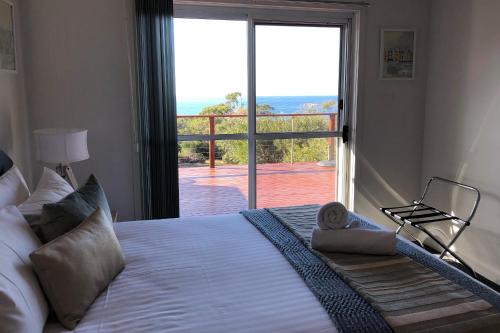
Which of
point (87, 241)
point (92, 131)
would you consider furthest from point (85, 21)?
point (87, 241)

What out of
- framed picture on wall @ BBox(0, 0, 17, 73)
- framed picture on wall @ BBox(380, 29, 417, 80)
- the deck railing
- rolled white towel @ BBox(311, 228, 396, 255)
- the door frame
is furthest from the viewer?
framed picture on wall @ BBox(380, 29, 417, 80)

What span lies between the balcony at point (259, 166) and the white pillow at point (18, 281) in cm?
208

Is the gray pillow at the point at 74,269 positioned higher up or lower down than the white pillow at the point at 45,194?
lower down

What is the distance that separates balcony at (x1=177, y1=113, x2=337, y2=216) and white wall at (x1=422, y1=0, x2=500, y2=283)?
956 mm

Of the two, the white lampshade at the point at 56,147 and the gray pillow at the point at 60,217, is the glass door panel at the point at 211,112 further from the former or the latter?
the gray pillow at the point at 60,217

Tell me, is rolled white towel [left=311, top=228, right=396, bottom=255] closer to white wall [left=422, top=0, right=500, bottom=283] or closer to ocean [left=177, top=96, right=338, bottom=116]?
white wall [left=422, top=0, right=500, bottom=283]

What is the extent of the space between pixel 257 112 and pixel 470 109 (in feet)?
5.68

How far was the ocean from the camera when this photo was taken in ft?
11.6

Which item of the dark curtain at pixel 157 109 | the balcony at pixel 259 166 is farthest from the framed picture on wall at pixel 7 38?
the balcony at pixel 259 166

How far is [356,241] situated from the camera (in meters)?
1.98

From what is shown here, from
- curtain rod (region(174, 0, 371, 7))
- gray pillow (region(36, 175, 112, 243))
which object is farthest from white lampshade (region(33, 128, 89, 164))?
curtain rod (region(174, 0, 371, 7))

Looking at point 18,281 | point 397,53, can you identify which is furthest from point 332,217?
point 397,53

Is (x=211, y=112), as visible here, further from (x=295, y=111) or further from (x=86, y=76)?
(x=86, y=76)

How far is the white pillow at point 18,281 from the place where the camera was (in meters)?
1.18
